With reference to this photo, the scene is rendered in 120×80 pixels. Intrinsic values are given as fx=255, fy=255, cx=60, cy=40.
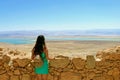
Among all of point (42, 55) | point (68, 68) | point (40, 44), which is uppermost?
point (40, 44)

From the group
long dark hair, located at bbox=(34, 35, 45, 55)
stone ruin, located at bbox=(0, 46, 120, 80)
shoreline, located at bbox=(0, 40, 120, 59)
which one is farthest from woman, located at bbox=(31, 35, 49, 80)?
shoreline, located at bbox=(0, 40, 120, 59)

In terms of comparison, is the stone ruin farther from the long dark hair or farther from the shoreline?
the long dark hair

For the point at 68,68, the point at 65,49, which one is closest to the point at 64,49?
the point at 65,49

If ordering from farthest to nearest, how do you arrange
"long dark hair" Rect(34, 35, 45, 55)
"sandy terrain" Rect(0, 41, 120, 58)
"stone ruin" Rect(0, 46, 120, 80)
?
1. "sandy terrain" Rect(0, 41, 120, 58)
2. "stone ruin" Rect(0, 46, 120, 80)
3. "long dark hair" Rect(34, 35, 45, 55)

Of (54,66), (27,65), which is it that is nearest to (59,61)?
(54,66)

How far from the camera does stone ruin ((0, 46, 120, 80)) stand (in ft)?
24.0

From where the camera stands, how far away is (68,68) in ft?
24.2

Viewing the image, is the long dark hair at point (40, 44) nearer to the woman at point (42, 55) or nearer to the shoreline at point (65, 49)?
the woman at point (42, 55)

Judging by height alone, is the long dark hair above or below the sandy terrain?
above

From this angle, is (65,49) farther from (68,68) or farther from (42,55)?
(42,55)

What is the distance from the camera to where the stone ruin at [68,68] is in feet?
24.0

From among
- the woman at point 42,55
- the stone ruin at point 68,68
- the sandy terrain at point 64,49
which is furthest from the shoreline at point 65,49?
the woman at point 42,55

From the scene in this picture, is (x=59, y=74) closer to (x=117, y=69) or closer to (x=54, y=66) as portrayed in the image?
(x=54, y=66)

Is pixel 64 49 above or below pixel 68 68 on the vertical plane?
below
